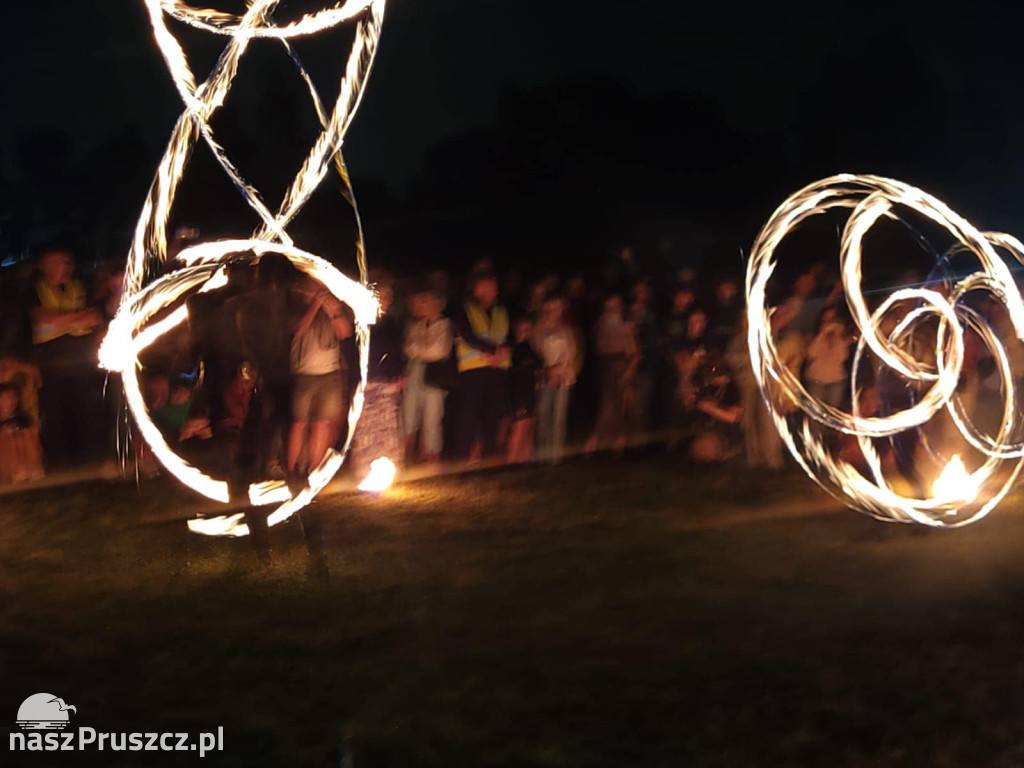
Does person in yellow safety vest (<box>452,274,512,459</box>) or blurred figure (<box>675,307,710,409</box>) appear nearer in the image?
person in yellow safety vest (<box>452,274,512,459</box>)

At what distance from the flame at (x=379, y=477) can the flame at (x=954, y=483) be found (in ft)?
11.7

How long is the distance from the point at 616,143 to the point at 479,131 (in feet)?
10.3

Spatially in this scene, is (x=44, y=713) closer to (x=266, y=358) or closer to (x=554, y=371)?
(x=266, y=358)

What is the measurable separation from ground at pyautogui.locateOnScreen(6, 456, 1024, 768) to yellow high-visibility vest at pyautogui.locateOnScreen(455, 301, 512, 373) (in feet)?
4.80

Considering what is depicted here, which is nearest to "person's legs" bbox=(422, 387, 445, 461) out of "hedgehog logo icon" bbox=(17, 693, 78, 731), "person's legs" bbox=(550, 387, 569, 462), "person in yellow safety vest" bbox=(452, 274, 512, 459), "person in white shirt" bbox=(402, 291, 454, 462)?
"person in white shirt" bbox=(402, 291, 454, 462)

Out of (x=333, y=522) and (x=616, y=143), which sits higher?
(x=616, y=143)

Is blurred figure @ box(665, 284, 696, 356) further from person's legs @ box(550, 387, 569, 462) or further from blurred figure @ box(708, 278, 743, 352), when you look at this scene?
person's legs @ box(550, 387, 569, 462)

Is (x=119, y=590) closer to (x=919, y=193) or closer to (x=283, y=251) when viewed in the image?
(x=283, y=251)

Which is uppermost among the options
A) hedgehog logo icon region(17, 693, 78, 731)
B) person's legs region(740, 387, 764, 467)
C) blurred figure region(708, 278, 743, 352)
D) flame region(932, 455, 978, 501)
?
blurred figure region(708, 278, 743, 352)

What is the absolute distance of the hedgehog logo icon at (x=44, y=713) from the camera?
3.67 meters

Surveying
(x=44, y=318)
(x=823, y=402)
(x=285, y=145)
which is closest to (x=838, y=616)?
(x=823, y=402)

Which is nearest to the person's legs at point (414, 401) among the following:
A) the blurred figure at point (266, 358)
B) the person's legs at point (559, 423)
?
the person's legs at point (559, 423)

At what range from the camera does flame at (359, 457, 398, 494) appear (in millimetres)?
7602

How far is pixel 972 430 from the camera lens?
296 inches
